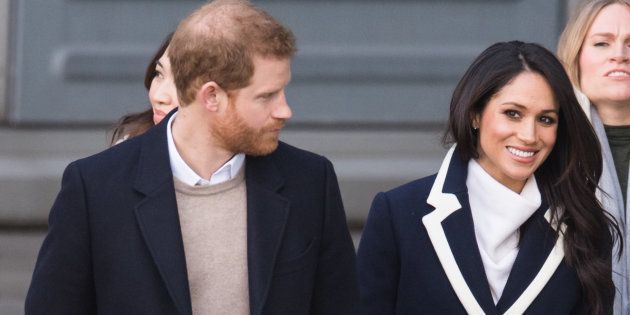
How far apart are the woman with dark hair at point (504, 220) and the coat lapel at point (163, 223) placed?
733 millimetres

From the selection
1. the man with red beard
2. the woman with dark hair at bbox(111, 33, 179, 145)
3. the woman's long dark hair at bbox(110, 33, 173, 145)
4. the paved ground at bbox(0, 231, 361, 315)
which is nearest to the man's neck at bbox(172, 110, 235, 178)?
the man with red beard

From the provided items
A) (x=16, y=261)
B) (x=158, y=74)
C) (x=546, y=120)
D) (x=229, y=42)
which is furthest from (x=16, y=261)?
(x=229, y=42)

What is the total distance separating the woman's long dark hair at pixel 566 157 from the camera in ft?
11.7

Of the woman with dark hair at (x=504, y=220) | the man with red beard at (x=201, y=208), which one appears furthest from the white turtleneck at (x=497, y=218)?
the man with red beard at (x=201, y=208)

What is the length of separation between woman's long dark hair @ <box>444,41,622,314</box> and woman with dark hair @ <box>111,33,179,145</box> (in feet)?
2.62

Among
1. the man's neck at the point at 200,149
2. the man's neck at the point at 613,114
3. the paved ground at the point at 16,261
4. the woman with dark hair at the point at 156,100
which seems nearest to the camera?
the man's neck at the point at 200,149

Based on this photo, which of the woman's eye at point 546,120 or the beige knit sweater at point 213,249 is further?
the woman's eye at point 546,120

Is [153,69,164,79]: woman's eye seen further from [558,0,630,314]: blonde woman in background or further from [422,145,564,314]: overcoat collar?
[558,0,630,314]: blonde woman in background

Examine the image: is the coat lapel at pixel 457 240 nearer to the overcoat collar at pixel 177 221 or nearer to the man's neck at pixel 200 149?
the overcoat collar at pixel 177 221

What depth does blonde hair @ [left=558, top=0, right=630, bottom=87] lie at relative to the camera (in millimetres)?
4148

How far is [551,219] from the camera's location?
3.64m

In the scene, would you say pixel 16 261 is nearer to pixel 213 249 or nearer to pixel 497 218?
pixel 497 218

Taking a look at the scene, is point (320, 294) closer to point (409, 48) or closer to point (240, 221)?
point (240, 221)

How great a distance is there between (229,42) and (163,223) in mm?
402
